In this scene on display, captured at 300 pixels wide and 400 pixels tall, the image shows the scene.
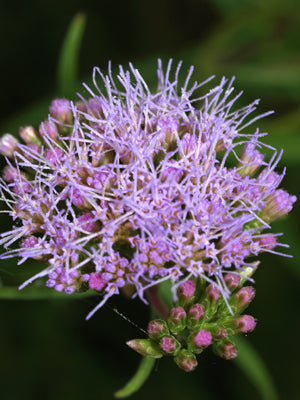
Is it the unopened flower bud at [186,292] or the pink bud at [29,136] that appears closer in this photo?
the unopened flower bud at [186,292]

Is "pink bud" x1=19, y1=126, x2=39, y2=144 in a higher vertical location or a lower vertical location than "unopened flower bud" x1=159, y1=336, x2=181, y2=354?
higher

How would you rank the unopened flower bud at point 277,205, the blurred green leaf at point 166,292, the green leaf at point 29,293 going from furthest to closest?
the blurred green leaf at point 166,292 → the green leaf at point 29,293 → the unopened flower bud at point 277,205

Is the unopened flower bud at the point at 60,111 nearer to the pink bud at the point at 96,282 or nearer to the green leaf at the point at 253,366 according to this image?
the pink bud at the point at 96,282

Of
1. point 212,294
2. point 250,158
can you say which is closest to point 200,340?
point 212,294

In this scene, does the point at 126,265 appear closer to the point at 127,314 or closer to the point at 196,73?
the point at 127,314

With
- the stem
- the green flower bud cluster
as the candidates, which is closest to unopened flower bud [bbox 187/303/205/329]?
the green flower bud cluster

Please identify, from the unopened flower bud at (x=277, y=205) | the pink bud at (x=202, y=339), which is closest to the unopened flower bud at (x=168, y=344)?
the pink bud at (x=202, y=339)

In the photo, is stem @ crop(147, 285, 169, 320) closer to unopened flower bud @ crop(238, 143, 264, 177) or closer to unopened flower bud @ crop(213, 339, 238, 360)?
unopened flower bud @ crop(213, 339, 238, 360)
